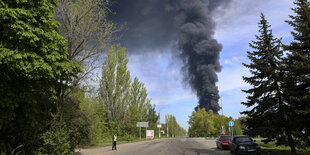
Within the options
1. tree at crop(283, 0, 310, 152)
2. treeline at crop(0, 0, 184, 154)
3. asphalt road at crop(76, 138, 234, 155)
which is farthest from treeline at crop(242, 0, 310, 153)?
treeline at crop(0, 0, 184, 154)

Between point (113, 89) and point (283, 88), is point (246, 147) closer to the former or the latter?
point (283, 88)

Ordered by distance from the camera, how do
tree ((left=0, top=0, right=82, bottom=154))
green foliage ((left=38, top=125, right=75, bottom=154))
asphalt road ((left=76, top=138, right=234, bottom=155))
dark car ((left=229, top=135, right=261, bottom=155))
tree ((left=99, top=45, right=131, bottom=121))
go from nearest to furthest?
tree ((left=0, top=0, right=82, bottom=154))
green foliage ((left=38, top=125, right=75, bottom=154))
dark car ((left=229, top=135, right=261, bottom=155))
asphalt road ((left=76, top=138, right=234, bottom=155))
tree ((left=99, top=45, right=131, bottom=121))

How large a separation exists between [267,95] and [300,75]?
393cm

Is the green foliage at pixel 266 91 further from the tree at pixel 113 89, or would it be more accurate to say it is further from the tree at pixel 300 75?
the tree at pixel 113 89

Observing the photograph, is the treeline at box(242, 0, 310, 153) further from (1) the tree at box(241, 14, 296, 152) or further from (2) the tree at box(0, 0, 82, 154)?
(2) the tree at box(0, 0, 82, 154)

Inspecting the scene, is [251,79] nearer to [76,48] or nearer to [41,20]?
[76,48]

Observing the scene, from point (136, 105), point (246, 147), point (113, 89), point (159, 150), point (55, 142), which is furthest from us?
point (136, 105)

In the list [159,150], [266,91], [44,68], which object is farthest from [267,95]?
[44,68]

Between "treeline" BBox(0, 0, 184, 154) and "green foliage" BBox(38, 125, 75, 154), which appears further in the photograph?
"green foliage" BBox(38, 125, 75, 154)

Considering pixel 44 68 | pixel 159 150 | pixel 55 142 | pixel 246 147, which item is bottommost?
pixel 159 150

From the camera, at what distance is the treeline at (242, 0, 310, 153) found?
445 inches

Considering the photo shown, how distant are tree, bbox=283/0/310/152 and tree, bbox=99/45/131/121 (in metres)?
28.0

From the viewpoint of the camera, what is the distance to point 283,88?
14.1m

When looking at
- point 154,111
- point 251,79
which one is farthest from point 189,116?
point 251,79
